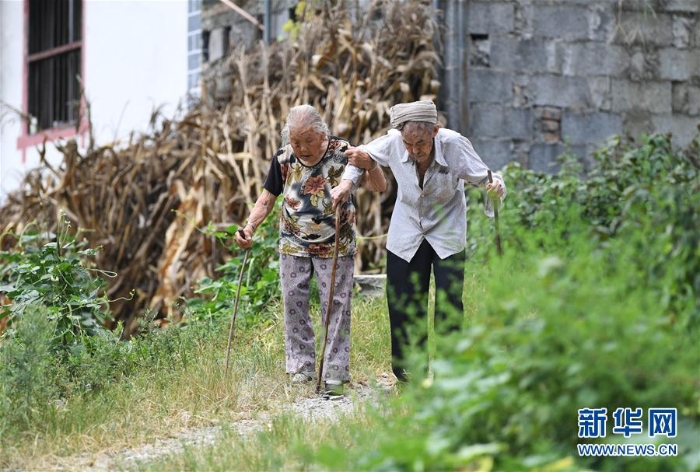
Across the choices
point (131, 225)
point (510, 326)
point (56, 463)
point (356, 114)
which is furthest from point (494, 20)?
point (510, 326)

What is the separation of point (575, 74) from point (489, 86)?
0.82 meters

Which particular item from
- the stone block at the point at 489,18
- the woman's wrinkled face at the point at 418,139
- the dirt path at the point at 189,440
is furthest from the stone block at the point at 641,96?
the dirt path at the point at 189,440

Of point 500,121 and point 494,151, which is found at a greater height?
point 500,121

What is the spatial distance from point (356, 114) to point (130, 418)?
4.55m

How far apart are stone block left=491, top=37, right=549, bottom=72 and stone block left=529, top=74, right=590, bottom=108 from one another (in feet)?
0.37

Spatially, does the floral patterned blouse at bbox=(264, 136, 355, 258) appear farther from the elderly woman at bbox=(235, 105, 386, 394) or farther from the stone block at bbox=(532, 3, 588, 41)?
the stone block at bbox=(532, 3, 588, 41)

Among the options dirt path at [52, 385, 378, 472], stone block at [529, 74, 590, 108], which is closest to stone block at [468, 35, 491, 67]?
stone block at [529, 74, 590, 108]

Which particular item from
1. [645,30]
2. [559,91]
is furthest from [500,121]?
[645,30]

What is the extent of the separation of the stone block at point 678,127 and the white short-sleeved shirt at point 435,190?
4845 millimetres

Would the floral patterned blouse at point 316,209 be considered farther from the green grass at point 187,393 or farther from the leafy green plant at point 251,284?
the leafy green plant at point 251,284

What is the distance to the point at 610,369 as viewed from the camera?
10.4 feet

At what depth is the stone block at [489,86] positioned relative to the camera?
982 centimetres

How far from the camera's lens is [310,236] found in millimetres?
6375

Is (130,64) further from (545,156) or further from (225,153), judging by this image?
(545,156)
